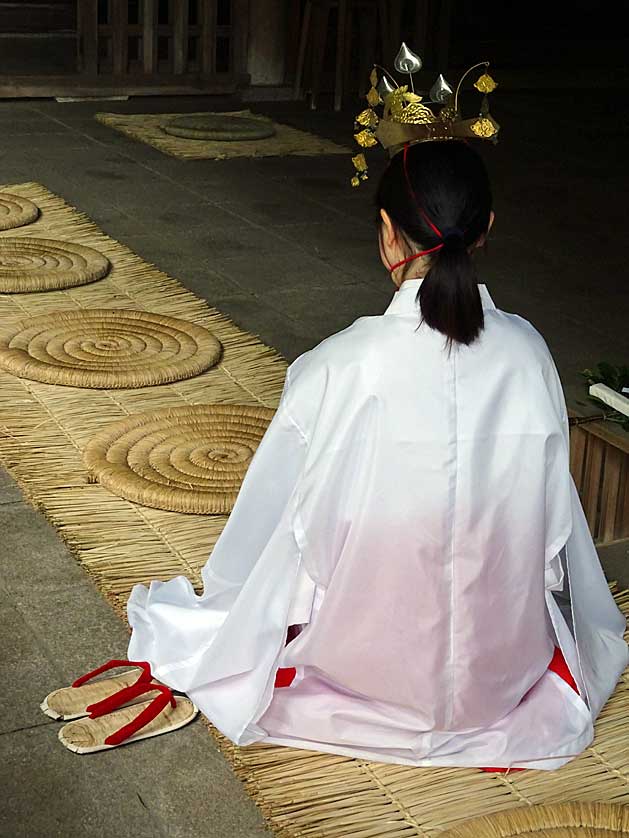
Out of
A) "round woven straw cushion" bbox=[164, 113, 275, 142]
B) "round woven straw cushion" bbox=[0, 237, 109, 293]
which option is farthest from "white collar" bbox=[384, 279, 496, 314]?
"round woven straw cushion" bbox=[164, 113, 275, 142]

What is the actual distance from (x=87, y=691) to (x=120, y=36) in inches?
210

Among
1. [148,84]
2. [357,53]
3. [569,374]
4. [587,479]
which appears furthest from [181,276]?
[357,53]

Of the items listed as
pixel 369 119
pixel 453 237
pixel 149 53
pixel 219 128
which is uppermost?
pixel 369 119

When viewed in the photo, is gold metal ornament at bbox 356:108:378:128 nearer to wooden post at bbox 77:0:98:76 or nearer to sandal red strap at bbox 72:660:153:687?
sandal red strap at bbox 72:660:153:687

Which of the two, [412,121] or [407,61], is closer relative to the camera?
[412,121]

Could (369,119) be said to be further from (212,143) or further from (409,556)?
(212,143)

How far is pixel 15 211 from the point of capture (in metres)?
4.40

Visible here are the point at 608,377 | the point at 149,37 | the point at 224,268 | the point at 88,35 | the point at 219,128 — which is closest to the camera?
the point at 608,377

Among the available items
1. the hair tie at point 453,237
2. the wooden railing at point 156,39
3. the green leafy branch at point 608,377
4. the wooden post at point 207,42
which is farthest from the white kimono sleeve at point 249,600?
the wooden post at point 207,42

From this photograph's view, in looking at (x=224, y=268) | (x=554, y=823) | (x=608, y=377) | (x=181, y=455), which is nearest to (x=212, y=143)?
(x=224, y=268)

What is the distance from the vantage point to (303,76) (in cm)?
690

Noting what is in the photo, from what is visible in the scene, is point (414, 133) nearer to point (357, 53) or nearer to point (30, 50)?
point (357, 53)

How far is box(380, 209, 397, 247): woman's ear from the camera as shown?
68.3 inches

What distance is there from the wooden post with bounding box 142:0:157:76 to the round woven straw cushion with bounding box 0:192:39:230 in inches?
91.5
